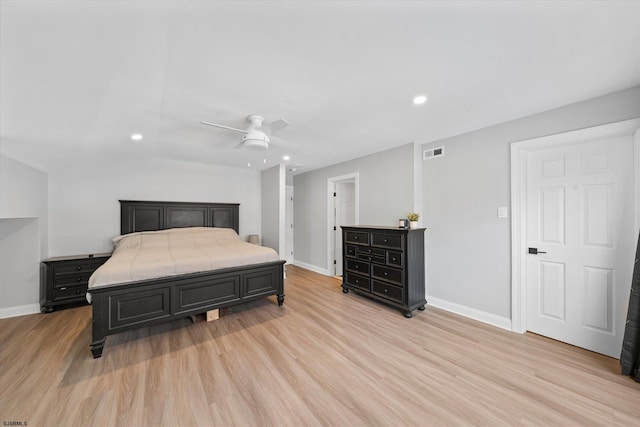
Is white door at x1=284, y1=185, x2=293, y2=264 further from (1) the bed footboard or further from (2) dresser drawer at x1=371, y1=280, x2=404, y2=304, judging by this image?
(2) dresser drawer at x1=371, y1=280, x2=404, y2=304

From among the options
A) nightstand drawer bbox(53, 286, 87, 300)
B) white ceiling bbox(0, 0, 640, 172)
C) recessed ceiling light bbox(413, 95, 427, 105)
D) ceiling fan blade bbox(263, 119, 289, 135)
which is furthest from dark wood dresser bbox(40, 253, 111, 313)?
recessed ceiling light bbox(413, 95, 427, 105)

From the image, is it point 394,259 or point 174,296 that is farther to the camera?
point 394,259

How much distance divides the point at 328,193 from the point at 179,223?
3.03m

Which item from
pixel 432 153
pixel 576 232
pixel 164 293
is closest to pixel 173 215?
pixel 164 293

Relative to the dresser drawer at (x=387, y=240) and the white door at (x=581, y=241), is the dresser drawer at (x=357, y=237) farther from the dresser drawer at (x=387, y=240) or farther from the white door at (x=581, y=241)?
the white door at (x=581, y=241)

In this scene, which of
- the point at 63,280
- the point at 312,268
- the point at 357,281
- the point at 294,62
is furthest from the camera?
the point at 312,268

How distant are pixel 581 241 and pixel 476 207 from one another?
3.13 feet

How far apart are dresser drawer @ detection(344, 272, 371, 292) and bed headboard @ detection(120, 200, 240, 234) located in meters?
2.70

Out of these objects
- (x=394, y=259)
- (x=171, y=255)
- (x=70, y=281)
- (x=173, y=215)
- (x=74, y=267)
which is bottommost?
(x=70, y=281)

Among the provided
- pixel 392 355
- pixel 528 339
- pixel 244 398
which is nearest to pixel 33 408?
pixel 244 398

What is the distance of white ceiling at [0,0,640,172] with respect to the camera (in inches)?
47.0

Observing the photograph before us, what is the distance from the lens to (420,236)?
3301 mm

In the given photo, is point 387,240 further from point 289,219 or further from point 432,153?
point 289,219

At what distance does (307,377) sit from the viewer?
6.23 feet
